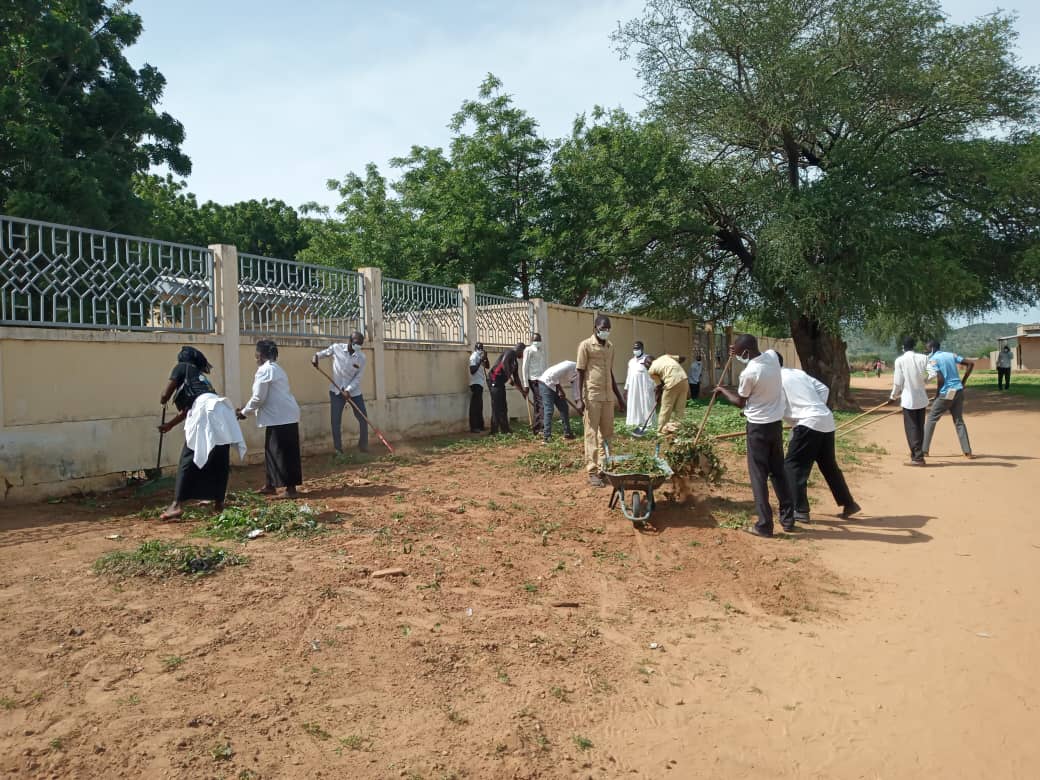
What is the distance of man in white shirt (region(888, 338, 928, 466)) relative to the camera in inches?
416

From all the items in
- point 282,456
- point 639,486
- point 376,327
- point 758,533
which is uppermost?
point 376,327

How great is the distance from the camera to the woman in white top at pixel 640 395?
11.2 m

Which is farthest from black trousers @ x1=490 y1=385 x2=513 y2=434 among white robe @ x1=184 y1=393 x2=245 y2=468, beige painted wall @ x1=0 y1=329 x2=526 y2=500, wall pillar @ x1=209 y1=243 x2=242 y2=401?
white robe @ x1=184 y1=393 x2=245 y2=468

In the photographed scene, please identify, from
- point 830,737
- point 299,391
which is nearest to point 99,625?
point 830,737

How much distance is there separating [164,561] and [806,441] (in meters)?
5.38

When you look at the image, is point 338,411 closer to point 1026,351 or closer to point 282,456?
point 282,456

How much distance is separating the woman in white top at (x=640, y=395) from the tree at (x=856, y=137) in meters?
8.14

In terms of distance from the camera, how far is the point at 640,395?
11.2 meters

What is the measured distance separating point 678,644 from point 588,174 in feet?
58.2

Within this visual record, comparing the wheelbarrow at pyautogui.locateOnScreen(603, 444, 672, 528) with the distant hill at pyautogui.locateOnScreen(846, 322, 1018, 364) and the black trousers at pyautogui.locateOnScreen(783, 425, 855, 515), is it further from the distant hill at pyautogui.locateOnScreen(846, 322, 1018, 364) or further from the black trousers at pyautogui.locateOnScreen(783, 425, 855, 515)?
the distant hill at pyautogui.locateOnScreen(846, 322, 1018, 364)

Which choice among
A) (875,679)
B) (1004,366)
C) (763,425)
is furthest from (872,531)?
(1004,366)

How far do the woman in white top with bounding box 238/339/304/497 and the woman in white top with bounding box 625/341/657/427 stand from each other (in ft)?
17.8

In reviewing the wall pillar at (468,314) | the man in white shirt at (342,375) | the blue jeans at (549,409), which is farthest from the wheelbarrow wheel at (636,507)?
the wall pillar at (468,314)

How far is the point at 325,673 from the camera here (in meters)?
3.67
